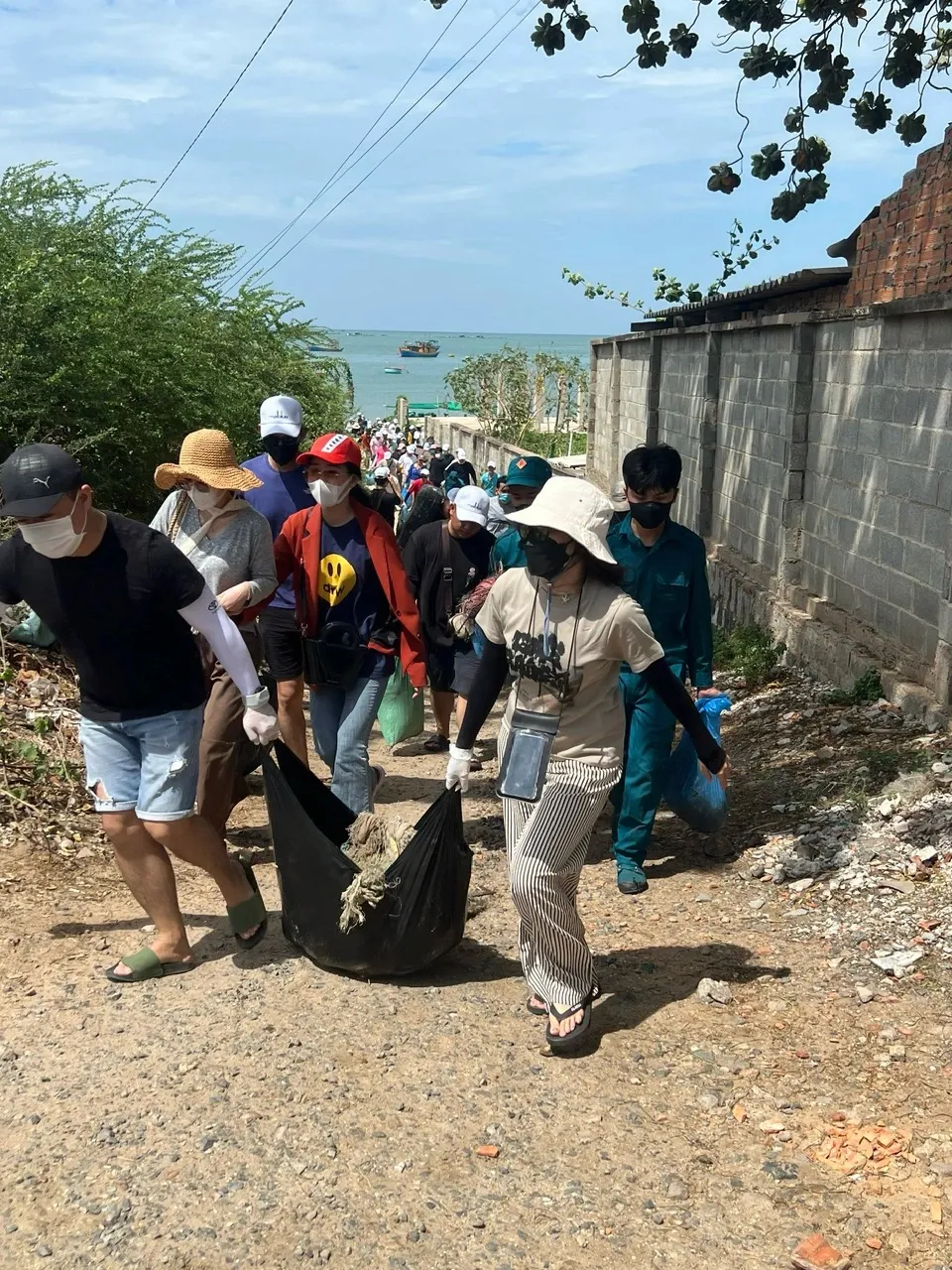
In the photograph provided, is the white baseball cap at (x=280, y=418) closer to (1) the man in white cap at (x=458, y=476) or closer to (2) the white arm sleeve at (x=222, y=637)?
(2) the white arm sleeve at (x=222, y=637)

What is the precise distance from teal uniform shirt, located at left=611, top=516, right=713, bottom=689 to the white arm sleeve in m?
1.79

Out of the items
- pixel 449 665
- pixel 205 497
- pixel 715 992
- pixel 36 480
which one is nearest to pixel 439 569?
pixel 449 665

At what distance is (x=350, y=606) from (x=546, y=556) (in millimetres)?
1602

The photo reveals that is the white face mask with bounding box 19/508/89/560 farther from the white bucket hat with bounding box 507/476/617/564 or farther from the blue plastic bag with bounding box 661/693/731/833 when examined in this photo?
the blue plastic bag with bounding box 661/693/731/833

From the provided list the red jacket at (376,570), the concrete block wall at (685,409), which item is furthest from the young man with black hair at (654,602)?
the concrete block wall at (685,409)

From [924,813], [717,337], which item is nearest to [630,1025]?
[924,813]

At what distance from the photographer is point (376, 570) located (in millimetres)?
5121

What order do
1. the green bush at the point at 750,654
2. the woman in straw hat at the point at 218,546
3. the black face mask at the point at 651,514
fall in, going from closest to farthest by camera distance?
the woman in straw hat at the point at 218,546 < the black face mask at the point at 651,514 < the green bush at the point at 750,654

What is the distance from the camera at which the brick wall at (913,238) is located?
8523 millimetres

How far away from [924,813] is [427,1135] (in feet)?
9.75

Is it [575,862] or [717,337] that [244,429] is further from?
[575,862]

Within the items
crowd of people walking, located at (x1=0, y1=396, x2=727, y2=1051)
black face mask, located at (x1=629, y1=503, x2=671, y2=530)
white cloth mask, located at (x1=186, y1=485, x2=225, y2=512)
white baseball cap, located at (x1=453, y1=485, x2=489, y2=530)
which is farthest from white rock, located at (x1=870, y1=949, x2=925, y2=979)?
white baseball cap, located at (x1=453, y1=485, x2=489, y2=530)

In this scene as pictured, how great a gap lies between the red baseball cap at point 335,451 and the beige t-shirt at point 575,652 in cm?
134

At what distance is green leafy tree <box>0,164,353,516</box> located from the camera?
8352 millimetres
